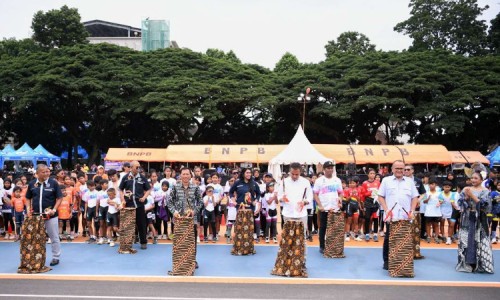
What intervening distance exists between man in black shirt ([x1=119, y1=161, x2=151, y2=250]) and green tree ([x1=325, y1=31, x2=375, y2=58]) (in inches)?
1687

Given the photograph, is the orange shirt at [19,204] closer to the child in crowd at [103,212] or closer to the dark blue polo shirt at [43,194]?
the child in crowd at [103,212]

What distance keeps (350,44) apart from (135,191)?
4438 cm

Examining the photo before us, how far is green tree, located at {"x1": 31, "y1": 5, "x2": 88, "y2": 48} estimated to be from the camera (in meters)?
45.7

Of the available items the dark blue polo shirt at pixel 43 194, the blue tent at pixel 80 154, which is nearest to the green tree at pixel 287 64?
the blue tent at pixel 80 154

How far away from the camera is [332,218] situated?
33.2 ft

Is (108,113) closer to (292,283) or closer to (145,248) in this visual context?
(145,248)

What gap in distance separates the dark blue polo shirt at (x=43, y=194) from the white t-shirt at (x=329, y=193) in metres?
5.34

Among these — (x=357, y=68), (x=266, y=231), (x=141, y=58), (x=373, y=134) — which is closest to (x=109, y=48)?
(x=141, y=58)

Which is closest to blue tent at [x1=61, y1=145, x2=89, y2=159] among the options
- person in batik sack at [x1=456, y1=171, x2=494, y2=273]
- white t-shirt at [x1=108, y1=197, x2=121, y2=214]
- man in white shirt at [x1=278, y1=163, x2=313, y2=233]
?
white t-shirt at [x1=108, y1=197, x2=121, y2=214]

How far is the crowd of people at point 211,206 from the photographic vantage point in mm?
8898

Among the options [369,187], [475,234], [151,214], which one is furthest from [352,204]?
[151,214]

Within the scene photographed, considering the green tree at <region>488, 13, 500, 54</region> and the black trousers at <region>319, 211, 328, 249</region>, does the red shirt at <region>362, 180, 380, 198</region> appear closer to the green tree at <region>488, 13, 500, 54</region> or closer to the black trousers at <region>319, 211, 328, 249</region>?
the black trousers at <region>319, 211, 328, 249</region>

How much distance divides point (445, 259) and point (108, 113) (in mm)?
31096

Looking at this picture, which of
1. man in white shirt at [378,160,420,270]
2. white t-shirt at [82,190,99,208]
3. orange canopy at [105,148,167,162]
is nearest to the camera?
man in white shirt at [378,160,420,270]
